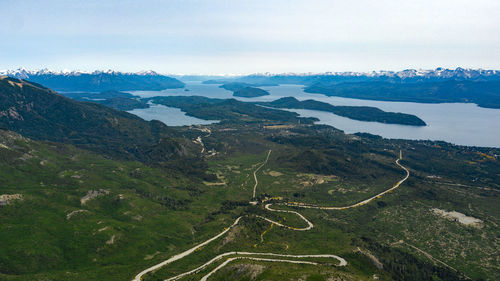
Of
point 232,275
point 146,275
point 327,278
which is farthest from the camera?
point 146,275

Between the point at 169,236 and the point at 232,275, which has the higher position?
the point at 232,275

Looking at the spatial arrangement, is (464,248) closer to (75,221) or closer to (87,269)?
(87,269)

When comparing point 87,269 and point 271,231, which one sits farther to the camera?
point 271,231

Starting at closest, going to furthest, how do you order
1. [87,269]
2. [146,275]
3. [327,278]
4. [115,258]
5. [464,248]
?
1. [327,278]
2. [146,275]
3. [87,269]
4. [115,258]
5. [464,248]

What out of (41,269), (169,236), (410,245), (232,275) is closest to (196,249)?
(169,236)

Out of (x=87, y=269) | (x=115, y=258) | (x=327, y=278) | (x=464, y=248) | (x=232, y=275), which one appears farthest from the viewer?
(x=464, y=248)

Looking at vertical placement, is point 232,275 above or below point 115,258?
above

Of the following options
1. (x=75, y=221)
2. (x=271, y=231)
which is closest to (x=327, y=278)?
(x=271, y=231)

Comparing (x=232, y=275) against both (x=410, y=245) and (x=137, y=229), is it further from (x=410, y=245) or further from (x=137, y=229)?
(x=410, y=245)

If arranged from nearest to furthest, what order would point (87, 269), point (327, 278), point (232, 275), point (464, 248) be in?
point (327, 278)
point (232, 275)
point (87, 269)
point (464, 248)
